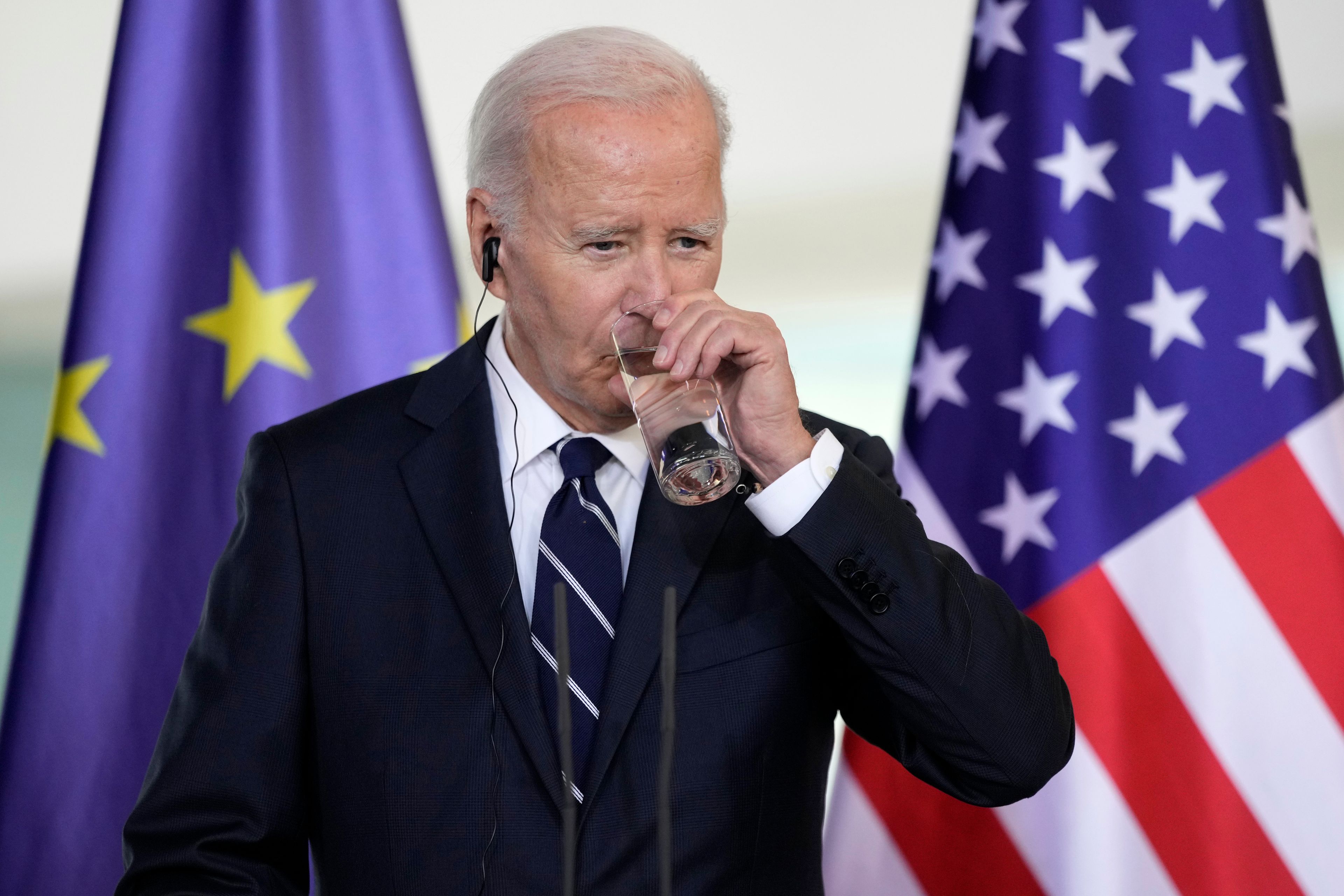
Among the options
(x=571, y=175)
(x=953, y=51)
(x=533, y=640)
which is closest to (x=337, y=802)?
(x=533, y=640)

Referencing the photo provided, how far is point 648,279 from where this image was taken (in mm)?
1530

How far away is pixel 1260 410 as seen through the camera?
222 cm

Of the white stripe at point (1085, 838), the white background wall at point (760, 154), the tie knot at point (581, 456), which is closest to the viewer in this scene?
the tie knot at point (581, 456)

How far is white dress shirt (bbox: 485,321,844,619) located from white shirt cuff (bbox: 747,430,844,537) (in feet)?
0.70

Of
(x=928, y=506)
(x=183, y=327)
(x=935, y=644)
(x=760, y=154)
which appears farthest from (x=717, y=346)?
(x=760, y=154)

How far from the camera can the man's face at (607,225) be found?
1.52 metres

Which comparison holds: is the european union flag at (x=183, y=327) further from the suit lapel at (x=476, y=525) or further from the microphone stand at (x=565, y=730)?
the microphone stand at (x=565, y=730)

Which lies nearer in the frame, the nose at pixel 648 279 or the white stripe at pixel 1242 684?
the nose at pixel 648 279

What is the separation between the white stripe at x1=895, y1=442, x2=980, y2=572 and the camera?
2.40 meters

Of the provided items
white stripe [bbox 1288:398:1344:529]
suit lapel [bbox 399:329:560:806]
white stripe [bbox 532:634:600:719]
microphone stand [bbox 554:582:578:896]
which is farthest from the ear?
Result: white stripe [bbox 1288:398:1344:529]

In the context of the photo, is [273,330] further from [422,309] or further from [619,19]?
[619,19]

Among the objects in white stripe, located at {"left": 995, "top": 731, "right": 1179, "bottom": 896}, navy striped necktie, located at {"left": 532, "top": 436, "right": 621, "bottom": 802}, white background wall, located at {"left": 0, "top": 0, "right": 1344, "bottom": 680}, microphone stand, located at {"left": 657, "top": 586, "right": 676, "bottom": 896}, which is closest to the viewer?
microphone stand, located at {"left": 657, "top": 586, "right": 676, "bottom": 896}

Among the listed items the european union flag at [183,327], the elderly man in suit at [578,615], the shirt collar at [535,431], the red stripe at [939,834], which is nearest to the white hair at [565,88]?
the elderly man in suit at [578,615]

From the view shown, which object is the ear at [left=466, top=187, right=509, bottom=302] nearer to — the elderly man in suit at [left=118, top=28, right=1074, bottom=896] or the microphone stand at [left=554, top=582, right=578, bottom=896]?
the elderly man in suit at [left=118, top=28, right=1074, bottom=896]
